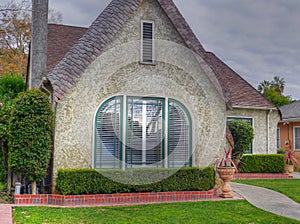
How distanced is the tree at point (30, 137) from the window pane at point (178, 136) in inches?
145

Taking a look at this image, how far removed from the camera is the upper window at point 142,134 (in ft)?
35.1

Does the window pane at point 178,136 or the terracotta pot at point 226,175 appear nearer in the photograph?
the terracotta pot at point 226,175

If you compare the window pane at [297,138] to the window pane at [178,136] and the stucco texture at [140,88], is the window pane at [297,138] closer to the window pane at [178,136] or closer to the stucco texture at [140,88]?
the stucco texture at [140,88]

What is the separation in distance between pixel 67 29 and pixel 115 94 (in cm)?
925

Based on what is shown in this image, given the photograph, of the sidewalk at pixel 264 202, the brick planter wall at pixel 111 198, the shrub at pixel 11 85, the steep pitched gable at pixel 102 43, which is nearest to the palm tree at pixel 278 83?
the shrub at pixel 11 85

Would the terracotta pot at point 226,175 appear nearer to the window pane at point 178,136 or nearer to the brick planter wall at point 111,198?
the brick planter wall at point 111,198

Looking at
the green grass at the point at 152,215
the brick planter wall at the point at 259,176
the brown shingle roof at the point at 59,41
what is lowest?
the green grass at the point at 152,215

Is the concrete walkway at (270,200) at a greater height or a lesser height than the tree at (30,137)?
lesser

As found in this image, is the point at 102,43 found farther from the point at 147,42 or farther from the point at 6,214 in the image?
the point at 6,214

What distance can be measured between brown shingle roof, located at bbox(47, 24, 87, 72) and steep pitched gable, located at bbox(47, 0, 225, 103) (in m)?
4.26

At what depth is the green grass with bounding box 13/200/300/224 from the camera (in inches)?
308

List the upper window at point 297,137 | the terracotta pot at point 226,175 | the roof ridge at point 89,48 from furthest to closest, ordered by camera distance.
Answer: the upper window at point 297,137 → the terracotta pot at point 226,175 → the roof ridge at point 89,48

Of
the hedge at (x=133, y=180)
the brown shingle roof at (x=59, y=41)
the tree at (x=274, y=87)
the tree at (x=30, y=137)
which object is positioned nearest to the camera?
the tree at (x=30, y=137)

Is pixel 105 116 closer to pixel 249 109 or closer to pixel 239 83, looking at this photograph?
pixel 249 109
